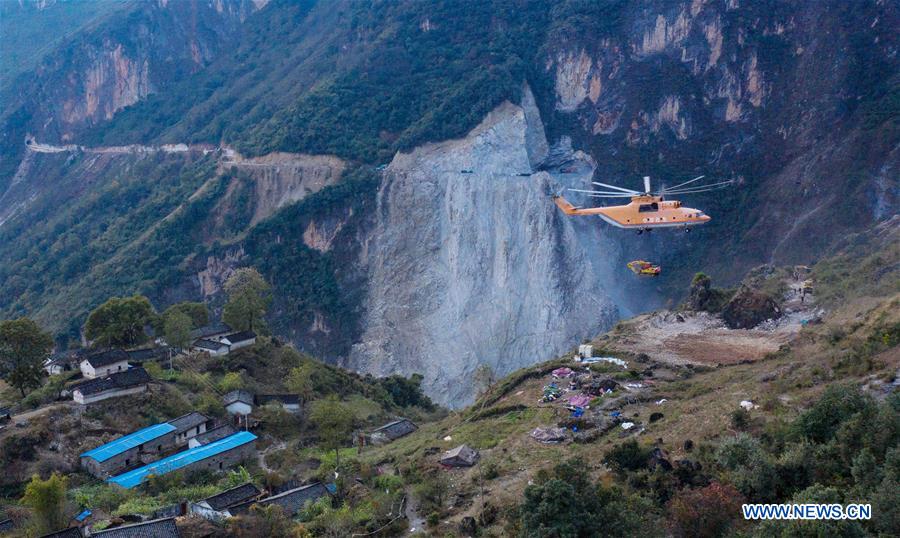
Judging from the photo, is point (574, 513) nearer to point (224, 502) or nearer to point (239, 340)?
point (224, 502)

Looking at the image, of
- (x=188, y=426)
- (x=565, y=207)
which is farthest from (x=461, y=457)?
(x=565, y=207)

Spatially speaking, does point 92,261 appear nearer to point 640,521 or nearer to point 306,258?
point 306,258

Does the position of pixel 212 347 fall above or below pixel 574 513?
above

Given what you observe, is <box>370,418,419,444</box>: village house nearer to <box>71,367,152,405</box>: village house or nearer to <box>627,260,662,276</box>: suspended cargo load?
<box>71,367,152,405</box>: village house

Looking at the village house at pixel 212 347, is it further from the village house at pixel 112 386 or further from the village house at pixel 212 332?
the village house at pixel 112 386

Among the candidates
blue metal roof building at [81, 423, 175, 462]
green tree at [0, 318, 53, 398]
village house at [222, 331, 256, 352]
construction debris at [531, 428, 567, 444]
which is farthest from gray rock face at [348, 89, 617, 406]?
green tree at [0, 318, 53, 398]

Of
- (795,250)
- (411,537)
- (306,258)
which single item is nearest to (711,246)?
(795,250)

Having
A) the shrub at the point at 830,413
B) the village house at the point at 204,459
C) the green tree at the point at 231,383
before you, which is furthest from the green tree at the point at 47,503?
the shrub at the point at 830,413
